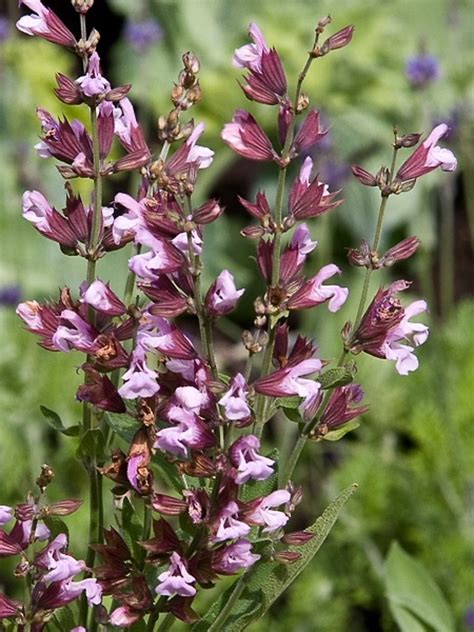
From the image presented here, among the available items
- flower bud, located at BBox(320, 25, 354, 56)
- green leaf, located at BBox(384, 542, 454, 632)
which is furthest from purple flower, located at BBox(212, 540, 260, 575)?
green leaf, located at BBox(384, 542, 454, 632)

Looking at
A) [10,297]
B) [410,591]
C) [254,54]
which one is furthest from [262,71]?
[10,297]

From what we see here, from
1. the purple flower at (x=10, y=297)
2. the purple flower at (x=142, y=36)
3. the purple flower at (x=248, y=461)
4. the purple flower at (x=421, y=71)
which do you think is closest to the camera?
the purple flower at (x=248, y=461)

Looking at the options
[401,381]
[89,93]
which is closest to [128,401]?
[89,93]

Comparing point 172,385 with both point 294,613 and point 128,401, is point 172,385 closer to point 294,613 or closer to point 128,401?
point 128,401

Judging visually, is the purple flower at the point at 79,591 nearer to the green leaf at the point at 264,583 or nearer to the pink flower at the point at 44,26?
the green leaf at the point at 264,583

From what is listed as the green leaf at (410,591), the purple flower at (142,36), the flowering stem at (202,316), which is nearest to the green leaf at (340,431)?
the flowering stem at (202,316)

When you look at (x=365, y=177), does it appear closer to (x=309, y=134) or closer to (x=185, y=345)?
(x=309, y=134)

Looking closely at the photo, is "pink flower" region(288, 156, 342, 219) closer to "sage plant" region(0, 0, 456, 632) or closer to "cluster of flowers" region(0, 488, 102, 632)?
"sage plant" region(0, 0, 456, 632)
